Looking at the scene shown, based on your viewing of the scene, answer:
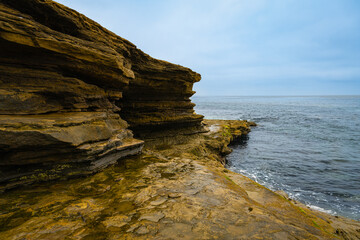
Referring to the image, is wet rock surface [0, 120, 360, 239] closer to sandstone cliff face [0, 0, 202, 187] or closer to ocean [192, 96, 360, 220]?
sandstone cliff face [0, 0, 202, 187]

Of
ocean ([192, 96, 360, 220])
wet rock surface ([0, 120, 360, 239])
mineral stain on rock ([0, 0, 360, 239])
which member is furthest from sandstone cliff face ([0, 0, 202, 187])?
ocean ([192, 96, 360, 220])

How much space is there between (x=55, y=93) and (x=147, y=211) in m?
5.51

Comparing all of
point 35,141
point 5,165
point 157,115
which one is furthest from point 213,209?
point 157,115

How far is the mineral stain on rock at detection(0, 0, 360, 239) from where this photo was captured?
12.4 feet

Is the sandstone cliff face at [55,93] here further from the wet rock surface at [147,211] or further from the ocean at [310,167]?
the ocean at [310,167]

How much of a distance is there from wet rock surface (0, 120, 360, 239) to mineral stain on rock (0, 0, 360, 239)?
0.09 feet

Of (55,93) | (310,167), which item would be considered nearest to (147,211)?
(55,93)

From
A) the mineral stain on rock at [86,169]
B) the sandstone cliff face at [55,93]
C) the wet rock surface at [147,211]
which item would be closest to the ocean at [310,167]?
the mineral stain on rock at [86,169]

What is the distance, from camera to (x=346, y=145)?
67.6ft

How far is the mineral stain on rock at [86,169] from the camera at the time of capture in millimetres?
3766

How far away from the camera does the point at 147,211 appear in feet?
14.0

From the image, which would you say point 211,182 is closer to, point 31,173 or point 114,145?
point 114,145

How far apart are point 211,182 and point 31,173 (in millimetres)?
5998

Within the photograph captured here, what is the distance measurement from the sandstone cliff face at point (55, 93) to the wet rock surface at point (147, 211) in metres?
0.80
